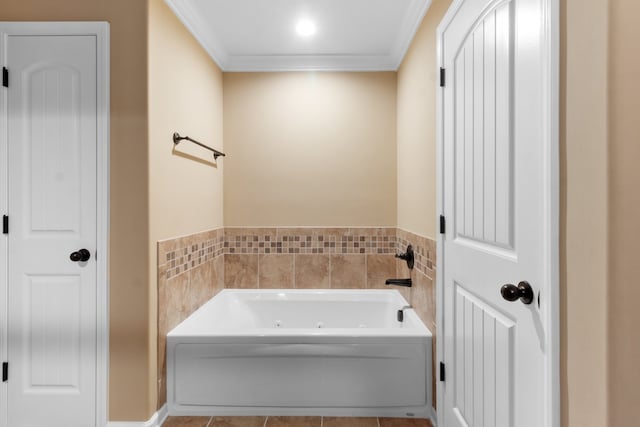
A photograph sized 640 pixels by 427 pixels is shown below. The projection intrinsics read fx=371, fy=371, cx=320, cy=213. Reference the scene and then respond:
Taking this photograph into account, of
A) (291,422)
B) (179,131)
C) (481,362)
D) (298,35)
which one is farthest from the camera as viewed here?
(298,35)

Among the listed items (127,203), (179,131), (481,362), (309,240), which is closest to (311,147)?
(309,240)

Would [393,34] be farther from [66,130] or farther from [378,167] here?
[66,130]

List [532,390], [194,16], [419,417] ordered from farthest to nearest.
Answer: [194,16]
[419,417]
[532,390]

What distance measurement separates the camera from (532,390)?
1.07 metres

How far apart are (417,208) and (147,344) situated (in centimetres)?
177

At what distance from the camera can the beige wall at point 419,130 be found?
6.81 feet

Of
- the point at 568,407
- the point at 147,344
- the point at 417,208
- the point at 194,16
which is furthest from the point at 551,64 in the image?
the point at 194,16

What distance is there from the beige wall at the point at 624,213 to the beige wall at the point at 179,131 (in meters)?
1.87

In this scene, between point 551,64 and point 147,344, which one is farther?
A: point 147,344

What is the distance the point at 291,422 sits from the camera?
2.02 metres

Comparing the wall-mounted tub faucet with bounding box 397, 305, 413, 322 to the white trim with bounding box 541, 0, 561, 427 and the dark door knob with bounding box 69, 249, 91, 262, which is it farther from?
the dark door knob with bounding box 69, 249, 91, 262

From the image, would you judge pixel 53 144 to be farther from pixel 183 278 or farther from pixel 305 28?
pixel 305 28

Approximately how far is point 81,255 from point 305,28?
2.00m

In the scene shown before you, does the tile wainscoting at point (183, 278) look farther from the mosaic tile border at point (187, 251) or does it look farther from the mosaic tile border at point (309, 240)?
the mosaic tile border at point (309, 240)
